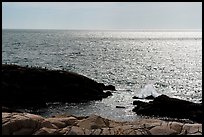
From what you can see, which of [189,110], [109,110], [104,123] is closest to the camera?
[104,123]

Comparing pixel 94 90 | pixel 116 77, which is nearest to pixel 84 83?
pixel 94 90

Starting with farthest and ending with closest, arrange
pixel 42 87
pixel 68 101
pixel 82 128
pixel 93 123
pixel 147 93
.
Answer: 1. pixel 147 93
2. pixel 42 87
3. pixel 68 101
4. pixel 93 123
5. pixel 82 128

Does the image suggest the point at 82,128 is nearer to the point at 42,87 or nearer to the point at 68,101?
the point at 68,101

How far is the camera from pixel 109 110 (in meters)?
41.2

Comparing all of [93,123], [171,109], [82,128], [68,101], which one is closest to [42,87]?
[68,101]

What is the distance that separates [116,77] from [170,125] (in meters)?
58.3

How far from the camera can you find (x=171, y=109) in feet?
127

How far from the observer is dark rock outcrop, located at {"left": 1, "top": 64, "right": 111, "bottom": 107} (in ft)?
144

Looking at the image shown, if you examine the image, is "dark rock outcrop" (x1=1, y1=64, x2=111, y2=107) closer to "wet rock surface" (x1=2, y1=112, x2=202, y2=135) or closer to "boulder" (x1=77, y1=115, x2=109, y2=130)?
"boulder" (x1=77, y1=115, x2=109, y2=130)

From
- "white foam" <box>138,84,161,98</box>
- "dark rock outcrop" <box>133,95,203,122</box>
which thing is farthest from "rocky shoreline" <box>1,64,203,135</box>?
"white foam" <box>138,84,161,98</box>

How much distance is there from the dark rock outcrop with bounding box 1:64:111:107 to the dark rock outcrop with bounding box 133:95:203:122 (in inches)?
415

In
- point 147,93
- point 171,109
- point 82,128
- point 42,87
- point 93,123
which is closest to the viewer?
point 82,128

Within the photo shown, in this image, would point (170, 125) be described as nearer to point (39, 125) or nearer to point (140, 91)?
point (39, 125)

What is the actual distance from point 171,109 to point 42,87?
17.8 m
